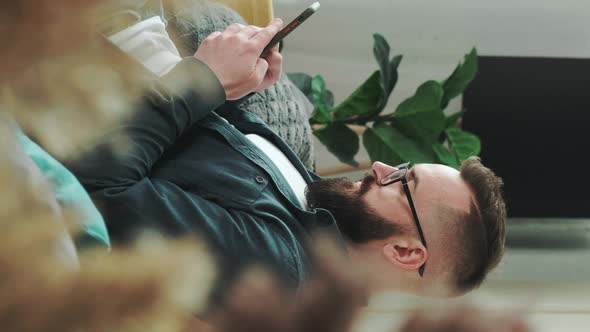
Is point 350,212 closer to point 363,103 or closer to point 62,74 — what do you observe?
point 62,74

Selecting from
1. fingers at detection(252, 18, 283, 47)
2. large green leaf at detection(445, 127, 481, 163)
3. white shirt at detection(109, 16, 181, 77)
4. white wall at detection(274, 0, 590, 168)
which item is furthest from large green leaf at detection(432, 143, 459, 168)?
white shirt at detection(109, 16, 181, 77)

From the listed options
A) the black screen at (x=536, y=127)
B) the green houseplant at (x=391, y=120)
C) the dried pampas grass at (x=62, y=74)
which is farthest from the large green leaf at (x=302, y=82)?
the dried pampas grass at (x=62, y=74)

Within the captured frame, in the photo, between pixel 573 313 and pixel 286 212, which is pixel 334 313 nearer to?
pixel 286 212

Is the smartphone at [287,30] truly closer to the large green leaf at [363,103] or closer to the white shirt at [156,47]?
the white shirt at [156,47]

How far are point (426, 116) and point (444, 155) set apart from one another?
0.15m

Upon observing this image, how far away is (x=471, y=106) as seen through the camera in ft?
8.87

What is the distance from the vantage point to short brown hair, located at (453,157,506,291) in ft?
4.14

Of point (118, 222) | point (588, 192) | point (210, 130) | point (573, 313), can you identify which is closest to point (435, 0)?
point (588, 192)

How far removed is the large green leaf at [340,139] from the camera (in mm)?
2436

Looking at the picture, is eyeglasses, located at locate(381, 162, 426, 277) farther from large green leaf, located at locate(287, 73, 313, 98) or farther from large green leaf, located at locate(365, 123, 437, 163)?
large green leaf, located at locate(287, 73, 313, 98)

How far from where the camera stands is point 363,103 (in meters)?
2.50

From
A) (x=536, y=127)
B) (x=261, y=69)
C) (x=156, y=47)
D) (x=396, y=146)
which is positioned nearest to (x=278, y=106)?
(x=261, y=69)

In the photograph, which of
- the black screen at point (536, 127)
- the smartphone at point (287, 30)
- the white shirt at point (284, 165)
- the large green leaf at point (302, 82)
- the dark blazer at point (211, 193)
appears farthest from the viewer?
the black screen at point (536, 127)

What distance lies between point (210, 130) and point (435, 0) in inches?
78.6
